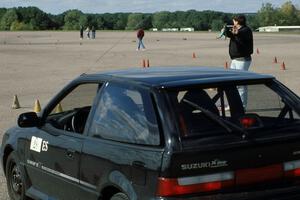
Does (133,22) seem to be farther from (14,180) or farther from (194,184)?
(194,184)

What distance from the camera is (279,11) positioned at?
17375 cm

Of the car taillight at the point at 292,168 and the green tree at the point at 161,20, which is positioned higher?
the car taillight at the point at 292,168

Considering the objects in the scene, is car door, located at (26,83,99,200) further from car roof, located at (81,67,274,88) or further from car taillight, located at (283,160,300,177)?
car taillight, located at (283,160,300,177)

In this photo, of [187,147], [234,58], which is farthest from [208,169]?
[234,58]

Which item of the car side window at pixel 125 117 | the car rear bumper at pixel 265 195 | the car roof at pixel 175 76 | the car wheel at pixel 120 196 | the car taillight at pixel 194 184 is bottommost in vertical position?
the car wheel at pixel 120 196

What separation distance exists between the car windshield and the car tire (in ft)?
7.76

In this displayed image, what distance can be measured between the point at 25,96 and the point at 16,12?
161408 mm

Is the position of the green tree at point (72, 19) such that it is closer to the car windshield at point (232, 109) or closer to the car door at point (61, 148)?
the car door at point (61, 148)

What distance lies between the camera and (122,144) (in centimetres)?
472

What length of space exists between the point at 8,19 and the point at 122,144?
169843 millimetres

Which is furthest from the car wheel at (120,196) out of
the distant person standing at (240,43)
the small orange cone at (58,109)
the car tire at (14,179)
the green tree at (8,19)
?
the green tree at (8,19)

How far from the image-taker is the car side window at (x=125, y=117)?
4575 mm

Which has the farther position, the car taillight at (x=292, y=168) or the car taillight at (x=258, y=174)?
the car taillight at (x=292, y=168)

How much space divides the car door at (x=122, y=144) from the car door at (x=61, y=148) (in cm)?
19
